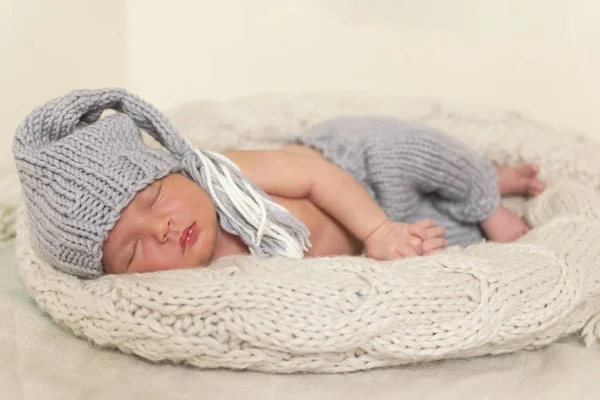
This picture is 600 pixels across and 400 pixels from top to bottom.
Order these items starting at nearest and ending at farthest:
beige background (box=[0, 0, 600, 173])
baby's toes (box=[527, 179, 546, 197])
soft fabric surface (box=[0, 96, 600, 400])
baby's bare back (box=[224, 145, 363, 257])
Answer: soft fabric surface (box=[0, 96, 600, 400]), baby's bare back (box=[224, 145, 363, 257]), baby's toes (box=[527, 179, 546, 197]), beige background (box=[0, 0, 600, 173])

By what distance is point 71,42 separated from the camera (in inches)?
59.6

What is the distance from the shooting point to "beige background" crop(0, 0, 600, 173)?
58.6 inches

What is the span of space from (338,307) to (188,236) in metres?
0.29

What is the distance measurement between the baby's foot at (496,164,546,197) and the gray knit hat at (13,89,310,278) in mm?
477

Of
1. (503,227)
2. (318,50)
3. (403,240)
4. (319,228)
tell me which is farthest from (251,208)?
(318,50)

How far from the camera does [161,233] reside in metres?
0.92

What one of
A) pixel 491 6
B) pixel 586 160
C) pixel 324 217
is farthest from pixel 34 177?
pixel 491 6

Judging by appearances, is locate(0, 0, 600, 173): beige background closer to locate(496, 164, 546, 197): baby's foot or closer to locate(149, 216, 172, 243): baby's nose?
locate(496, 164, 546, 197): baby's foot

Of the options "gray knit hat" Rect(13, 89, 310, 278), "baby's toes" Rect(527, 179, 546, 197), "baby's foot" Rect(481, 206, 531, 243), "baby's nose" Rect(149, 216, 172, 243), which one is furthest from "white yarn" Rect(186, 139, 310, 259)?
"baby's toes" Rect(527, 179, 546, 197)

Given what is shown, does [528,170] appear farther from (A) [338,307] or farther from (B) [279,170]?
(A) [338,307]

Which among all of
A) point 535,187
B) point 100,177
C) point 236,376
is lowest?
point 236,376

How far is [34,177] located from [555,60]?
4.20 ft

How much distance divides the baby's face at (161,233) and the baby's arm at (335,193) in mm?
165

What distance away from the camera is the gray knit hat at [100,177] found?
2.94 feet
